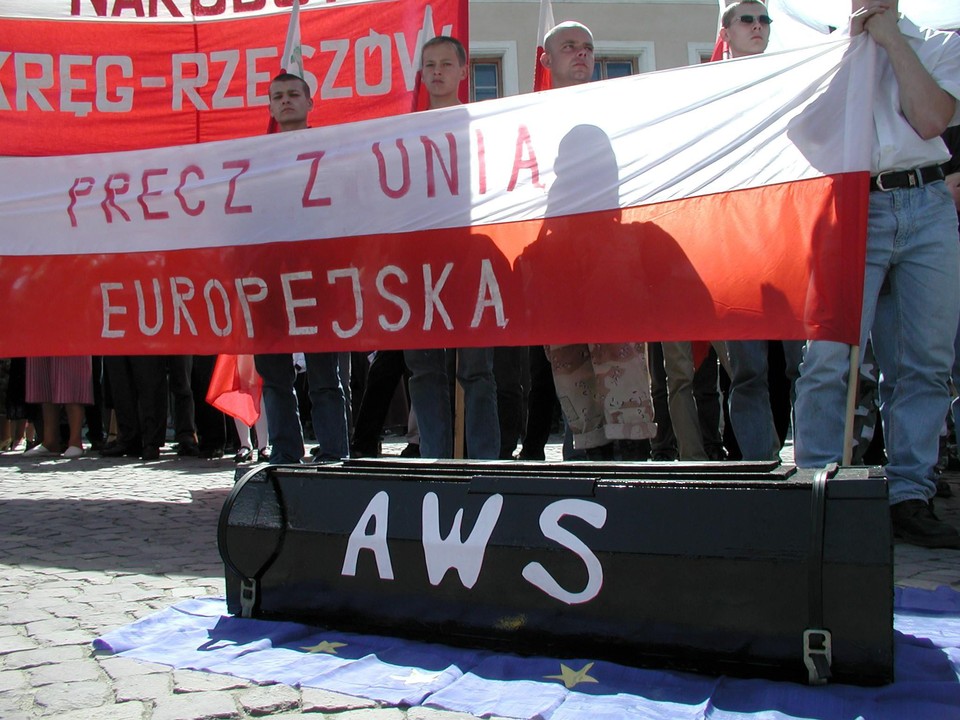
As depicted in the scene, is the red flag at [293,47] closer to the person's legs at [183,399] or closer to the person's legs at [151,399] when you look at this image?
the person's legs at [151,399]

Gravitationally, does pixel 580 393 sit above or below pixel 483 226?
below

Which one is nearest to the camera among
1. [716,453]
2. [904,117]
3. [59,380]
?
[904,117]

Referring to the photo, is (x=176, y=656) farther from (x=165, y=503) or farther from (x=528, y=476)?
(x=165, y=503)

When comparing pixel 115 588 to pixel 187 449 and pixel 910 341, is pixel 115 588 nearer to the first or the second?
pixel 910 341

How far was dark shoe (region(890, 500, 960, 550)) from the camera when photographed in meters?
3.77

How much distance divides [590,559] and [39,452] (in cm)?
850

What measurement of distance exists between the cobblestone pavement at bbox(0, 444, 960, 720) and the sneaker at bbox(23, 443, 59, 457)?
2833mm

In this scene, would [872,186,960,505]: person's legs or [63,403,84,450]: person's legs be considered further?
[63,403,84,450]: person's legs

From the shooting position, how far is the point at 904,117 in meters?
3.75

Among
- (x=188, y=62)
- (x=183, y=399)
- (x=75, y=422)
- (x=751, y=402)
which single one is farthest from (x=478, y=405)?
(x=75, y=422)

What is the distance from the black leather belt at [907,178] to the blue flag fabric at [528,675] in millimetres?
1545

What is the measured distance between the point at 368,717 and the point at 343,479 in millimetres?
762

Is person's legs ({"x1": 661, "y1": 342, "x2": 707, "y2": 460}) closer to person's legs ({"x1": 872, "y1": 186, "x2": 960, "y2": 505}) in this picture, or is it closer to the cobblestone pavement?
the cobblestone pavement

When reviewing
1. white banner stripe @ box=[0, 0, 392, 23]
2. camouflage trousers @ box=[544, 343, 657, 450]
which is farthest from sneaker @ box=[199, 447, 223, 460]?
camouflage trousers @ box=[544, 343, 657, 450]
